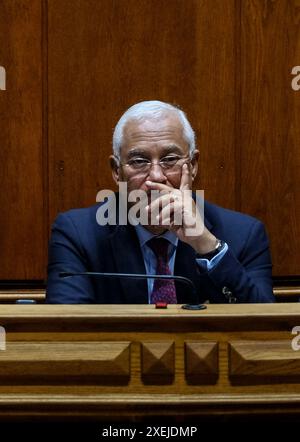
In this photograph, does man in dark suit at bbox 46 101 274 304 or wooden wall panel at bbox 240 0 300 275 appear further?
wooden wall panel at bbox 240 0 300 275

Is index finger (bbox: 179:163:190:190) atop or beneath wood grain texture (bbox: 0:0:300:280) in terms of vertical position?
beneath

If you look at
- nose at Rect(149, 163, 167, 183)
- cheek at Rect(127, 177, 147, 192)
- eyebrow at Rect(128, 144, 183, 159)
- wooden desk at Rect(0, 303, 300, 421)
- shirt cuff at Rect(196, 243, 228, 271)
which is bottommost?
wooden desk at Rect(0, 303, 300, 421)

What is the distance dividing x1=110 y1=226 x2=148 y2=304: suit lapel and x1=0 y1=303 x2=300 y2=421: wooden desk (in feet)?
1.65

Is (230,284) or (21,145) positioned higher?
(21,145)

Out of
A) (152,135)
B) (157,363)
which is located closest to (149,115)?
(152,135)

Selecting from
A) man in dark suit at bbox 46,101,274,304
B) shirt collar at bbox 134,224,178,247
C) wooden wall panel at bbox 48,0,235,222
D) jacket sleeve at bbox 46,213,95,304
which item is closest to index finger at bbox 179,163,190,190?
man in dark suit at bbox 46,101,274,304

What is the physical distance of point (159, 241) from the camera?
65.9 inches

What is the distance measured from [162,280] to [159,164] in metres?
0.27

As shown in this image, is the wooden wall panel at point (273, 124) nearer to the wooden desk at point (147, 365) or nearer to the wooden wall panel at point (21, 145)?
the wooden wall panel at point (21, 145)

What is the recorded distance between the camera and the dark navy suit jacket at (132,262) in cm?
150

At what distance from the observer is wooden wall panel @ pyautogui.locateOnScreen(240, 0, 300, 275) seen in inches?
85.7

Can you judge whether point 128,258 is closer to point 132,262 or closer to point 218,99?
point 132,262

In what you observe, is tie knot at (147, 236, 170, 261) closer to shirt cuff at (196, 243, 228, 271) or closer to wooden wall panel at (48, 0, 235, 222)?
shirt cuff at (196, 243, 228, 271)

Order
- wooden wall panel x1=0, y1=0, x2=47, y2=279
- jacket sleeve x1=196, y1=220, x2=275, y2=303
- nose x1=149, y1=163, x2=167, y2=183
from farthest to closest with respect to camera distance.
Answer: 1. wooden wall panel x1=0, y1=0, x2=47, y2=279
2. nose x1=149, y1=163, x2=167, y2=183
3. jacket sleeve x1=196, y1=220, x2=275, y2=303
